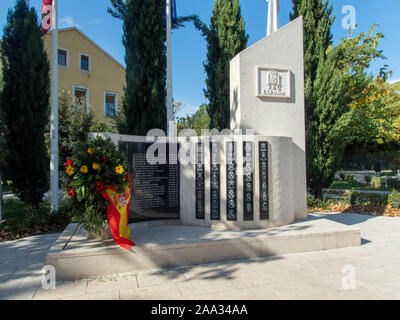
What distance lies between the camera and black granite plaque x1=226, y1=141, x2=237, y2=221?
5.26m

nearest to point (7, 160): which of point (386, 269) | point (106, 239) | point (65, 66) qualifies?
point (106, 239)

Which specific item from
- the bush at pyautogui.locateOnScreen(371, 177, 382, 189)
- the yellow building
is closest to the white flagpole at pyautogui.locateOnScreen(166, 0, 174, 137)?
the yellow building

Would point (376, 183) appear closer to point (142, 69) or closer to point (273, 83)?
point (273, 83)

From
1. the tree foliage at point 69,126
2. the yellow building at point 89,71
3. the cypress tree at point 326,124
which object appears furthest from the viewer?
the yellow building at point 89,71

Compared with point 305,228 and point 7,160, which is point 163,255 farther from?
point 7,160

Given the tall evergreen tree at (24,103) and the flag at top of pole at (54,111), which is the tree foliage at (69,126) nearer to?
the tall evergreen tree at (24,103)

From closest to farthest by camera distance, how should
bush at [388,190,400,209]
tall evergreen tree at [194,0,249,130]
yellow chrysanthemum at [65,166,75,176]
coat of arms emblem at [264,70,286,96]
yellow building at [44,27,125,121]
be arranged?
yellow chrysanthemum at [65,166,75,176] → coat of arms emblem at [264,70,286,96] → bush at [388,190,400,209] → tall evergreen tree at [194,0,249,130] → yellow building at [44,27,125,121]

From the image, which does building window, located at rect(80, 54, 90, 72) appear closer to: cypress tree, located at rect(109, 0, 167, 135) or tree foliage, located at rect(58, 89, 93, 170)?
tree foliage, located at rect(58, 89, 93, 170)

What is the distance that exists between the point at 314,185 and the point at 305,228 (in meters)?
5.03

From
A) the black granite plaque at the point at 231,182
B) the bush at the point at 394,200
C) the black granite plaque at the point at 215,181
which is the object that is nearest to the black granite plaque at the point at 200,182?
the black granite plaque at the point at 215,181

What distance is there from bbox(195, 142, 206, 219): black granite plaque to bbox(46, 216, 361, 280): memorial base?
375 mm

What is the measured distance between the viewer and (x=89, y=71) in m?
19.8

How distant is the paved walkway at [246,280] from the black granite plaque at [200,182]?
134 cm

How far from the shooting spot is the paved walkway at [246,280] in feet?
Answer: 10.8
